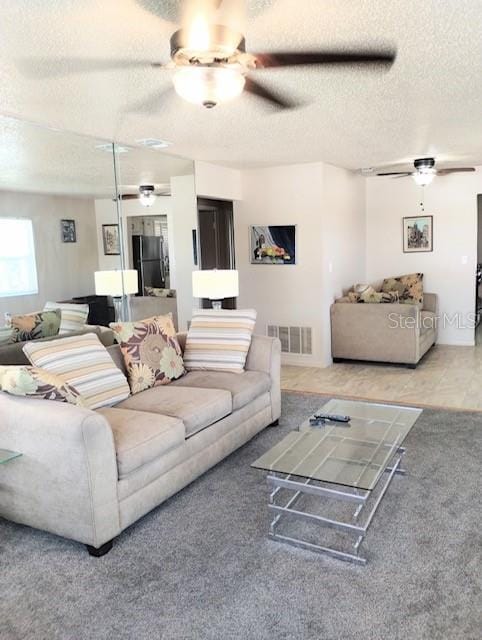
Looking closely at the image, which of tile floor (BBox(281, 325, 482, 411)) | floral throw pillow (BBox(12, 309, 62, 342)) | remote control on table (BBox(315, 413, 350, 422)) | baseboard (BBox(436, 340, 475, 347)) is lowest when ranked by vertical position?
tile floor (BBox(281, 325, 482, 411))

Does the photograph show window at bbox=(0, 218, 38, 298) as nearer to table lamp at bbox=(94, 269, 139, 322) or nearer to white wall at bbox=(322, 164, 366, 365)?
table lamp at bbox=(94, 269, 139, 322)

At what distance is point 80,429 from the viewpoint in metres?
2.46

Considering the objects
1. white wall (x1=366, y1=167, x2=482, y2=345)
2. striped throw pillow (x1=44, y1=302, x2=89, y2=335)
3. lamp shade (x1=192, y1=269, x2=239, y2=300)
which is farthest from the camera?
white wall (x1=366, y1=167, x2=482, y2=345)

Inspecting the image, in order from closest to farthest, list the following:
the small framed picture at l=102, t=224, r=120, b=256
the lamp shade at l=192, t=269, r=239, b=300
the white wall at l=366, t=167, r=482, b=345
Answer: the lamp shade at l=192, t=269, r=239, b=300
the small framed picture at l=102, t=224, r=120, b=256
the white wall at l=366, t=167, r=482, b=345

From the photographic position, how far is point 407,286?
7328 mm

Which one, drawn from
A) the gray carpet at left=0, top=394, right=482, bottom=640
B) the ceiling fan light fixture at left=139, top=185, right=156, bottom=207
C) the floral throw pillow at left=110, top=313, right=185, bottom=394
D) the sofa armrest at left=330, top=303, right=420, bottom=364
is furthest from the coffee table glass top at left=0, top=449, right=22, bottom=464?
the sofa armrest at left=330, top=303, right=420, bottom=364

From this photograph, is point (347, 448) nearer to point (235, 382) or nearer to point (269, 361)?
point (235, 382)

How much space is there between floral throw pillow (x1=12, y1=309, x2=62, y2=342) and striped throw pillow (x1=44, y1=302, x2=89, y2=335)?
0.13 ft

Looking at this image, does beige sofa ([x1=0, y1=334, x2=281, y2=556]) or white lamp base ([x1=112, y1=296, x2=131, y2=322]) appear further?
white lamp base ([x1=112, y1=296, x2=131, y2=322])

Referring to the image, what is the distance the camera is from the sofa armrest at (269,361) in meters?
4.21

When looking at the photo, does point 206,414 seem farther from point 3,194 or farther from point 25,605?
point 3,194

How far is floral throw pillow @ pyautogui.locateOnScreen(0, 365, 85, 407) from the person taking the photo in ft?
8.86

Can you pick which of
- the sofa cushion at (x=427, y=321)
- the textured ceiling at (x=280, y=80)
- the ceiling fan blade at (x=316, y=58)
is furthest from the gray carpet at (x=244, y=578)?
the sofa cushion at (x=427, y=321)

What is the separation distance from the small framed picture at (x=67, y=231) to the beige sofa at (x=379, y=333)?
326 cm
